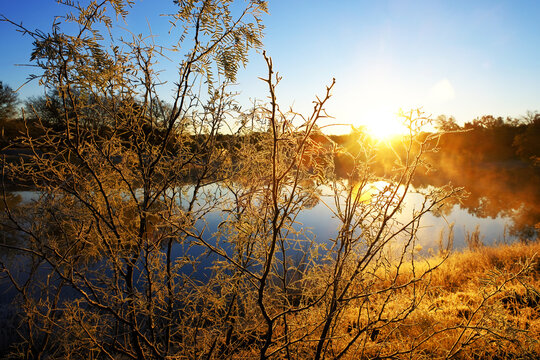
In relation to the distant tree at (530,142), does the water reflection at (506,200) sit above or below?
below

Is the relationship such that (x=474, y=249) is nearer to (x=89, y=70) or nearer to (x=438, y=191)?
(x=438, y=191)

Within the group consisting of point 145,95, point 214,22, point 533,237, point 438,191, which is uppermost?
point 214,22

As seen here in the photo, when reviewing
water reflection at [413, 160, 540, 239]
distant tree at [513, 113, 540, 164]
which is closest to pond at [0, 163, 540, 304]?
water reflection at [413, 160, 540, 239]

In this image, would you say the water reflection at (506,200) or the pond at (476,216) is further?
the water reflection at (506,200)

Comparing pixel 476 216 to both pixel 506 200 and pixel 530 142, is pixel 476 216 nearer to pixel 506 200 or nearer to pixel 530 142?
pixel 506 200

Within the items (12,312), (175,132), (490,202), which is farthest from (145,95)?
(490,202)

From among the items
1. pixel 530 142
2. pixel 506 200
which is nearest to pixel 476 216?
pixel 506 200

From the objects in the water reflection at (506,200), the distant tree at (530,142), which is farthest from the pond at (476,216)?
the distant tree at (530,142)

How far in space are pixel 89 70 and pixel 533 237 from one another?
45.5ft

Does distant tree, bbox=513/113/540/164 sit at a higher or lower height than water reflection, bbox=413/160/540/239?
higher

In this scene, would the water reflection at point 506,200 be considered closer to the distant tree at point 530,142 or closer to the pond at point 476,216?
the pond at point 476,216

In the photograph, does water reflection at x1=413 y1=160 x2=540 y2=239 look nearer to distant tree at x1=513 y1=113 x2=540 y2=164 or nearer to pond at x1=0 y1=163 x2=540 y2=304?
pond at x1=0 y1=163 x2=540 y2=304

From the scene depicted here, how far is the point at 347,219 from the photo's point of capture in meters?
1.57

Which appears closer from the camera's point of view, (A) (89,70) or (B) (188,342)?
(A) (89,70)
